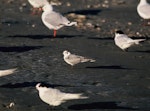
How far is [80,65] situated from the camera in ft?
43.7

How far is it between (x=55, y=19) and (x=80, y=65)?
3.18 metres

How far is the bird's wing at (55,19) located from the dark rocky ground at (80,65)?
0.43m

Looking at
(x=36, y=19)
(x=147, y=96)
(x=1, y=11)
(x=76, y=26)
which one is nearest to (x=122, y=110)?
(x=147, y=96)

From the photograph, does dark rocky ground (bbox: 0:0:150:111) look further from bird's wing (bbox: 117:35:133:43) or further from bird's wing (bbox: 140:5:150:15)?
bird's wing (bbox: 140:5:150:15)

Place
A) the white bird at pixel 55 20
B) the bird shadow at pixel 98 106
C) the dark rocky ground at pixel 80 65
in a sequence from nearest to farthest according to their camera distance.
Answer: the bird shadow at pixel 98 106 → the dark rocky ground at pixel 80 65 → the white bird at pixel 55 20

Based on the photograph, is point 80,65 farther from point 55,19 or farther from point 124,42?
point 55,19

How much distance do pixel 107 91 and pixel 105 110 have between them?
126cm

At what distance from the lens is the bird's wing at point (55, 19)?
16094 mm

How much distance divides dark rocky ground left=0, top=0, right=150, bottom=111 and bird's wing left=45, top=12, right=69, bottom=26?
43 centimetres

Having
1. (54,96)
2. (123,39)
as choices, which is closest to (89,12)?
(123,39)

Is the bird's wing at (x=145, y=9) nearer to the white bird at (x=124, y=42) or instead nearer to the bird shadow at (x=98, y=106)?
the white bird at (x=124, y=42)

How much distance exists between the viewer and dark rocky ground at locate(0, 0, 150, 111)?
1073cm

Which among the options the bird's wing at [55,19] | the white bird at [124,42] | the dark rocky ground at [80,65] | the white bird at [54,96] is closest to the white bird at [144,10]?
the dark rocky ground at [80,65]

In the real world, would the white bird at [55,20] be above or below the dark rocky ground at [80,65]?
above
